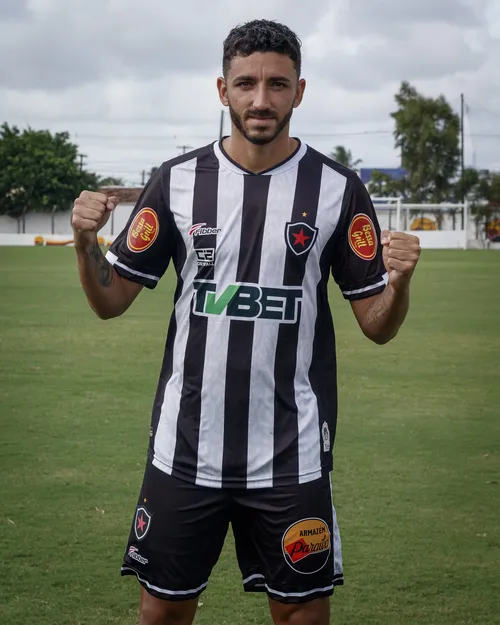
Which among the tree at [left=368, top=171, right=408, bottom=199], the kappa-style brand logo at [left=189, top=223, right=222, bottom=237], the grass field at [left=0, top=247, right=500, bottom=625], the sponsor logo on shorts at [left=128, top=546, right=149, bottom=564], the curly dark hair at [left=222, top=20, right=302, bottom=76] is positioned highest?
the tree at [left=368, top=171, right=408, bottom=199]

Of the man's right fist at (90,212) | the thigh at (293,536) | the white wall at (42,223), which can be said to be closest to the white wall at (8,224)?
the white wall at (42,223)

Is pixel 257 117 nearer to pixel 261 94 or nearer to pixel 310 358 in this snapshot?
pixel 261 94

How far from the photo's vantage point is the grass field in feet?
16.9

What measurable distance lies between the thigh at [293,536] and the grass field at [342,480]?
1495 mm

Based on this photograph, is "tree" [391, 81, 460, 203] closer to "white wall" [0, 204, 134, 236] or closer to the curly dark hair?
"white wall" [0, 204, 134, 236]

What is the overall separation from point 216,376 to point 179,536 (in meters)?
0.52

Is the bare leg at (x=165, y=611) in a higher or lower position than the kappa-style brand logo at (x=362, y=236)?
lower

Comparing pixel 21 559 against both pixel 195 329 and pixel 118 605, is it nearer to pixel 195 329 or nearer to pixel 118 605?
pixel 118 605

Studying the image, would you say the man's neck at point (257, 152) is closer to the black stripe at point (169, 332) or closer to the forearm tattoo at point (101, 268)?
the black stripe at point (169, 332)

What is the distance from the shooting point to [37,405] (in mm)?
9758

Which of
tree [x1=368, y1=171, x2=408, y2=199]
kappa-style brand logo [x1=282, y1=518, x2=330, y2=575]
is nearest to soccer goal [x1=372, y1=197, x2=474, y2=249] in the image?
tree [x1=368, y1=171, x2=408, y2=199]

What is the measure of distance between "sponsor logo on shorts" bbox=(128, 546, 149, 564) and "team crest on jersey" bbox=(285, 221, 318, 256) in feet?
3.64

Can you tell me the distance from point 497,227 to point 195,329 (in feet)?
231

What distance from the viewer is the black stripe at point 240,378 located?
3510 mm
